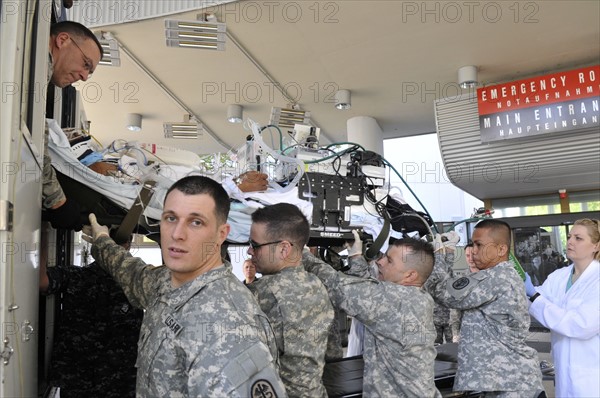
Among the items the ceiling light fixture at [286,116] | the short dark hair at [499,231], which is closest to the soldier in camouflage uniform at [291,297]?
the short dark hair at [499,231]

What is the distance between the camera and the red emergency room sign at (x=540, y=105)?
591 centimetres

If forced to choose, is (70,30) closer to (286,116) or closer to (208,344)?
(208,344)

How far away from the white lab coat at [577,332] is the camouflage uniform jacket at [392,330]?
100 centimetres

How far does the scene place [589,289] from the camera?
2.93 meters

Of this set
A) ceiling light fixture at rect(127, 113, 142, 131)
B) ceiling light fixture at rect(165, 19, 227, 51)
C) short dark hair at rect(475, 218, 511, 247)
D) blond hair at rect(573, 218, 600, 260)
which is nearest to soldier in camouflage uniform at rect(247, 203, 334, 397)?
short dark hair at rect(475, 218, 511, 247)

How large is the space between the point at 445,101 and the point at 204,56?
3.37 metres

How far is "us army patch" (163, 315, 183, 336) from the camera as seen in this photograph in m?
1.32

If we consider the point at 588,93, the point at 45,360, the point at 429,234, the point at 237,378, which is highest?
A: the point at 588,93

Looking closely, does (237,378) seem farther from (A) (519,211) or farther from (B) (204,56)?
(A) (519,211)

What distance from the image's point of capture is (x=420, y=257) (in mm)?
2496

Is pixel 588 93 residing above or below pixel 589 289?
above

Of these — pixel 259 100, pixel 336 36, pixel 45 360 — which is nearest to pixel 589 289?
pixel 45 360

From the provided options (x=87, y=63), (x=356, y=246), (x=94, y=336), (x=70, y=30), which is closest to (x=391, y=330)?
(x=356, y=246)

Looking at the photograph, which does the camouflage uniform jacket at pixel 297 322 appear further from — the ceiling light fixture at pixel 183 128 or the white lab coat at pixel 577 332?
the ceiling light fixture at pixel 183 128
